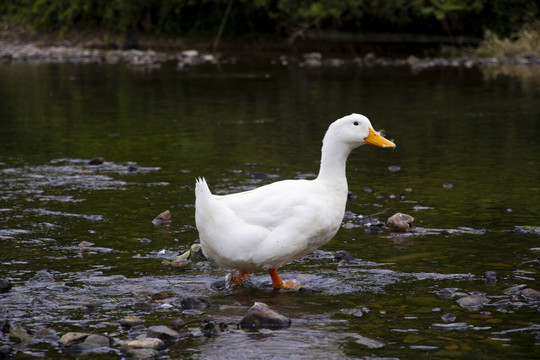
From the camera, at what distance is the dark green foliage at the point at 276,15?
38000mm

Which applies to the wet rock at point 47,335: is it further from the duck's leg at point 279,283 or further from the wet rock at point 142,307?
the duck's leg at point 279,283

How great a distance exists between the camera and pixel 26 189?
11812mm

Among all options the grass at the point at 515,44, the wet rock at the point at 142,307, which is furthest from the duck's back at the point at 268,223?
the grass at the point at 515,44

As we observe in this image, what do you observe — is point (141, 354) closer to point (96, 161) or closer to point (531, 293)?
point (531, 293)

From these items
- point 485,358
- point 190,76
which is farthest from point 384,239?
point 190,76

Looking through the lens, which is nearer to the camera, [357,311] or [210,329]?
[210,329]

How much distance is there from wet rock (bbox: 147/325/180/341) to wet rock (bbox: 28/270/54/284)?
1927 mm

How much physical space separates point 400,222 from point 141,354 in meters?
4.59

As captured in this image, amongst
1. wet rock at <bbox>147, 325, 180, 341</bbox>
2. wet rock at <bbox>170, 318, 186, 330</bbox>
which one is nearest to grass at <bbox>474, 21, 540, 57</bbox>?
wet rock at <bbox>170, 318, 186, 330</bbox>

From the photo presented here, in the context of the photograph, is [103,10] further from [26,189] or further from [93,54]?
[26,189]

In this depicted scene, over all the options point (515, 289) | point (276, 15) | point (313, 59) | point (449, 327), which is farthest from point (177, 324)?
point (276, 15)

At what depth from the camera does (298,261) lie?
857 centimetres

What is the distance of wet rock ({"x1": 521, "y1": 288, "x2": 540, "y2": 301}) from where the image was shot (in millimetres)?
6957

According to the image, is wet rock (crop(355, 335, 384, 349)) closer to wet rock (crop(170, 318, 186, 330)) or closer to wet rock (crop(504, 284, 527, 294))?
wet rock (crop(170, 318, 186, 330))
